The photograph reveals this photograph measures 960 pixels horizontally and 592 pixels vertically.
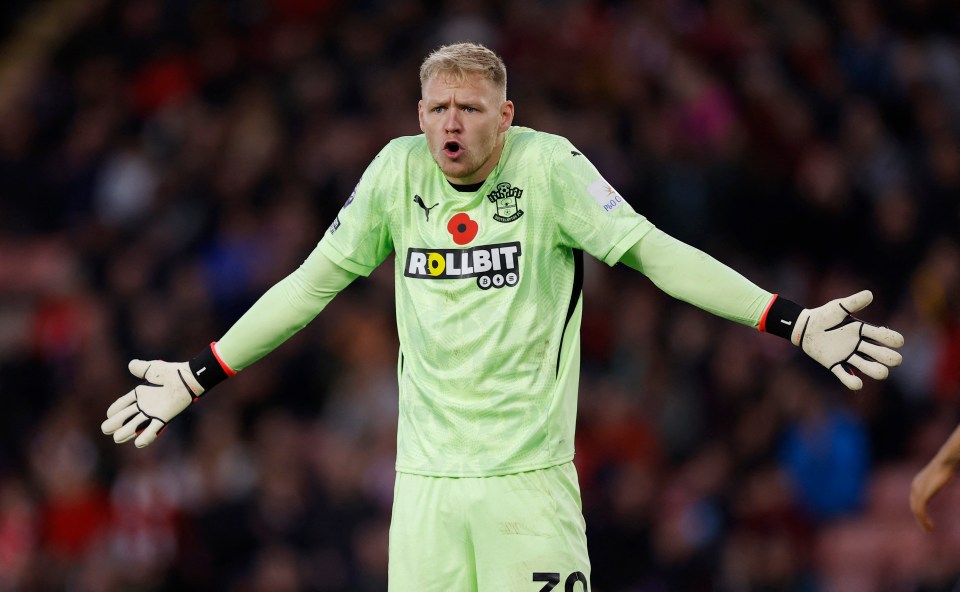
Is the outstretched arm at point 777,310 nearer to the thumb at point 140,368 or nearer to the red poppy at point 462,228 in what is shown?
the red poppy at point 462,228

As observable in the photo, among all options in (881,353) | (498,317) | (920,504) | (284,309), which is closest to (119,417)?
(284,309)

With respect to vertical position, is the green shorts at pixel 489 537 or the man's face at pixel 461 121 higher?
the man's face at pixel 461 121

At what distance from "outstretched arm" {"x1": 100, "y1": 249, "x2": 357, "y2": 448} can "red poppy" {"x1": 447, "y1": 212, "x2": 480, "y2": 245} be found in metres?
0.52

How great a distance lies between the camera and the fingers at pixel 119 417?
18.4 feet

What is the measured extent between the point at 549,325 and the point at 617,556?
483 cm

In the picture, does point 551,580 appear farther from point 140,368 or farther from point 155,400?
point 140,368

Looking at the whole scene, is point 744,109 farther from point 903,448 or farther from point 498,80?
point 498,80

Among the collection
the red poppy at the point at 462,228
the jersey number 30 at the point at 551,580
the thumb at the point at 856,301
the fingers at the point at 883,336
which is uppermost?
the red poppy at the point at 462,228

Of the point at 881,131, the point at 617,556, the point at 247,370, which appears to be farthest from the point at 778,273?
the point at 247,370

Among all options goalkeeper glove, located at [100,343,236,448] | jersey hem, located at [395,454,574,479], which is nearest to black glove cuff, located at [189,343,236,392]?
goalkeeper glove, located at [100,343,236,448]

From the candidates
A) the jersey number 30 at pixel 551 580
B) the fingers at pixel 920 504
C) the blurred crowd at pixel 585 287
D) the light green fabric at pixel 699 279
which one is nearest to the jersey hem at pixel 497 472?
the jersey number 30 at pixel 551 580

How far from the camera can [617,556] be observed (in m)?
9.81

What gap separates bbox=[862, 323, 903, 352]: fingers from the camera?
196 inches

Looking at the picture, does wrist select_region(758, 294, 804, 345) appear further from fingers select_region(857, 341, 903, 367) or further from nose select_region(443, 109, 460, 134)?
nose select_region(443, 109, 460, 134)
